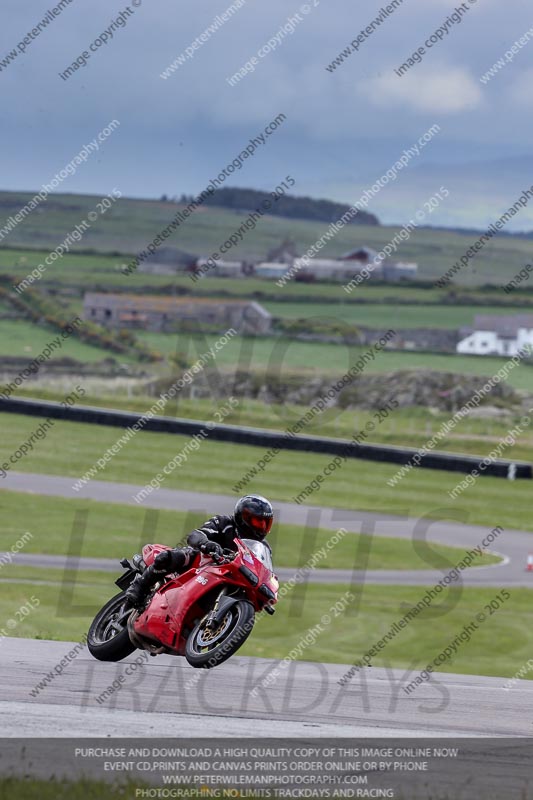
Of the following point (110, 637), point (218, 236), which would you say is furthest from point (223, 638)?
point (218, 236)

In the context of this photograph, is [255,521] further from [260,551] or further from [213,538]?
[213,538]

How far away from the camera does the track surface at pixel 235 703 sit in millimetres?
8812

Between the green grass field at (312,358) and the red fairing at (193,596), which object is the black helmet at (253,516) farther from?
the green grass field at (312,358)

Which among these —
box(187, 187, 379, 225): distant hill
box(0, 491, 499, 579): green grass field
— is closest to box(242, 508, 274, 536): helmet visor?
box(0, 491, 499, 579): green grass field

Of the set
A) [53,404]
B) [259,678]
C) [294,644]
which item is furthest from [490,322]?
[259,678]

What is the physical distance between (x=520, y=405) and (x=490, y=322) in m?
32.8

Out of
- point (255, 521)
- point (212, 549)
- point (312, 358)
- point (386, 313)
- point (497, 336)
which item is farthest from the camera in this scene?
point (386, 313)

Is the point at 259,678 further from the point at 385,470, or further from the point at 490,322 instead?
the point at 490,322

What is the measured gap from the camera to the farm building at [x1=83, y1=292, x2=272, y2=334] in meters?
82.2

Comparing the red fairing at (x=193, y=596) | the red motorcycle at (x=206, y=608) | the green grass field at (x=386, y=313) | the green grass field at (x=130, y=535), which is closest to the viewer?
the red motorcycle at (x=206, y=608)

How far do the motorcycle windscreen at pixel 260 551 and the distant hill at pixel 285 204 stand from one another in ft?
554

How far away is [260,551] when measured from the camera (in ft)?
34.2

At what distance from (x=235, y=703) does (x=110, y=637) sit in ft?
5.37

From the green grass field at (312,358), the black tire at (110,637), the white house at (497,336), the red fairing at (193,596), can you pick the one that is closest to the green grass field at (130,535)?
the black tire at (110,637)
